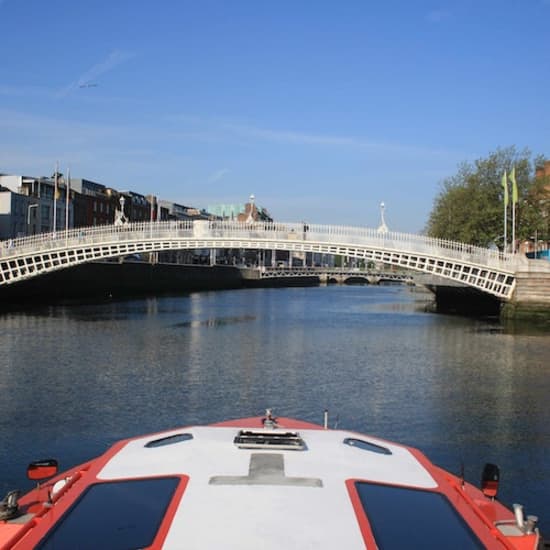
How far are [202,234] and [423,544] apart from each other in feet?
121

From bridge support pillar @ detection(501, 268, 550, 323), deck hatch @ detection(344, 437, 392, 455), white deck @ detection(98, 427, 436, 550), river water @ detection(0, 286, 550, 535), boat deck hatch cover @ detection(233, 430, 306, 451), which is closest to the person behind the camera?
white deck @ detection(98, 427, 436, 550)

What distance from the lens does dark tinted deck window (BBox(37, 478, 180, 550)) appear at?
317 centimetres

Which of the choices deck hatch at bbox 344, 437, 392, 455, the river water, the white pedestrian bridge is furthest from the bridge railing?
deck hatch at bbox 344, 437, 392, 455

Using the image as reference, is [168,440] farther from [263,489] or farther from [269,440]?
[263,489]

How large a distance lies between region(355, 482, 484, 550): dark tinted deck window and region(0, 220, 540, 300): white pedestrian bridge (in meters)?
33.1

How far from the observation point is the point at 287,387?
15.5 meters

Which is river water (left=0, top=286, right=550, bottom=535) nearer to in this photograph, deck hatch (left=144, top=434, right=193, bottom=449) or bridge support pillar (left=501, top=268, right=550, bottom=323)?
deck hatch (left=144, top=434, right=193, bottom=449)

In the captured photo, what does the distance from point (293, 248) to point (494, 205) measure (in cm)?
1622

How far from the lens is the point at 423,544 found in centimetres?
319

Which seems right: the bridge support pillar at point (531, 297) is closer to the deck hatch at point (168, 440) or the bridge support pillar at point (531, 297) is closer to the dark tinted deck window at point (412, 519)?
the deck hatch at point (168, 440)

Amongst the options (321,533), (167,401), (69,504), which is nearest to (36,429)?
(167,401)

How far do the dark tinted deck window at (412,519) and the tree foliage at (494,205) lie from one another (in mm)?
43223

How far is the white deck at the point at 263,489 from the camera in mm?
3076

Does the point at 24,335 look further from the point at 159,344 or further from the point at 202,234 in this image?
the point at 202,234
